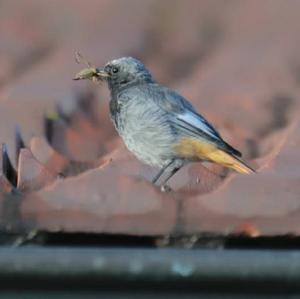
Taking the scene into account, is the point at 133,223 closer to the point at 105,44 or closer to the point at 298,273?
the point at 298,273

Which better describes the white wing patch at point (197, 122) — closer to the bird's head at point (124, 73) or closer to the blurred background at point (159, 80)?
the blurred background at point (159, 80)

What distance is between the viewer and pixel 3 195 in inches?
112

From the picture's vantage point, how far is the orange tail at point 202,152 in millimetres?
4190

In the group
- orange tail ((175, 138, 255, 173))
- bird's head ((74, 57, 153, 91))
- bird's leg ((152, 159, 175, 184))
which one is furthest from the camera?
bird's head ((74, 57, 153, 91))

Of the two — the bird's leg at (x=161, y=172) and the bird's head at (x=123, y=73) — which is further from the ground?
the bird's head at (x=123, y=73)

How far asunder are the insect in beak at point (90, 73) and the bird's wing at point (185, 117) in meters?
0.32

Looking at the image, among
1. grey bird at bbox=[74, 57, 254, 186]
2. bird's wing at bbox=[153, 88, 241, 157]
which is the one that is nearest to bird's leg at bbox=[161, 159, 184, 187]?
grey bird at bbox=[74, 57, 254, 186]

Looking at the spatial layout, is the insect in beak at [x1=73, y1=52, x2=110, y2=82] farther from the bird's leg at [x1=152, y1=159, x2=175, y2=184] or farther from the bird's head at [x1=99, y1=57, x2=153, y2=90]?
the bird's leg at [x1=152, y1=159, x2=175, y2=184]

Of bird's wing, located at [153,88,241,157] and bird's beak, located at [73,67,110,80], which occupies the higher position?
bird's beak, located at [73,67,110,80]

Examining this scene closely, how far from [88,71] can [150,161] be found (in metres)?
0.57

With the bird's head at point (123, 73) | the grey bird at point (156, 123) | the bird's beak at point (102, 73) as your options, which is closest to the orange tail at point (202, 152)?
the grey bird at point (156, 123)

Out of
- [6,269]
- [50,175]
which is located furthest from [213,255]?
[50,175]

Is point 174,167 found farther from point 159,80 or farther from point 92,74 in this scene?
point 159,80

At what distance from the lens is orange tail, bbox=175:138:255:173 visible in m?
4.19
